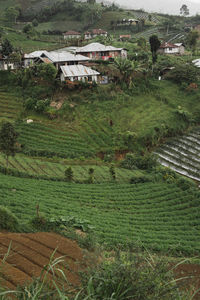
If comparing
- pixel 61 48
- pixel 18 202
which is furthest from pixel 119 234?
pixel 61 48

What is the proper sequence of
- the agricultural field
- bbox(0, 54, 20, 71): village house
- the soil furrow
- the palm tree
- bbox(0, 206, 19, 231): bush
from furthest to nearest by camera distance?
the agricultural field
bbox(0, 54, 20, 71): village house
the palm tree
bbox(0, 206, 19, 231): bush
the soil furrow

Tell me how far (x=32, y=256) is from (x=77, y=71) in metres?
41.2

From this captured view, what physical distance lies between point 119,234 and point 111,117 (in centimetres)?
2710

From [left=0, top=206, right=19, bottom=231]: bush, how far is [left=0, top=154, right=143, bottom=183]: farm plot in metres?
13.5

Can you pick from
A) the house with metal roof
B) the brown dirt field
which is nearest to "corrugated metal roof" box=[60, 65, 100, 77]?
the house with metal roof

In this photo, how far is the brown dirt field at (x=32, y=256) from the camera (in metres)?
11.6

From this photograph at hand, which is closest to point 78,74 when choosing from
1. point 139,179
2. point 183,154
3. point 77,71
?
point 77,71

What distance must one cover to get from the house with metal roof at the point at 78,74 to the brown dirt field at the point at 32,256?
3630cm

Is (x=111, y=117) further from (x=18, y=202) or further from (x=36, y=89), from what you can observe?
(x=18, y=202)

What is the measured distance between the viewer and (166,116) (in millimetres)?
46500

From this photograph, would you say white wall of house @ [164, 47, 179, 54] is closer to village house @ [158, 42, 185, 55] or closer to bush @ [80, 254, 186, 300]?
village house @ [158, 42, 185, 55]

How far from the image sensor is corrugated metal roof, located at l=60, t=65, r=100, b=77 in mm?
49281

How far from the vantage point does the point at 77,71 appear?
5041cm

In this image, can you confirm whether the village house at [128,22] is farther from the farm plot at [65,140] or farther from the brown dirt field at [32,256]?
the brown dirt field at [32,256]
